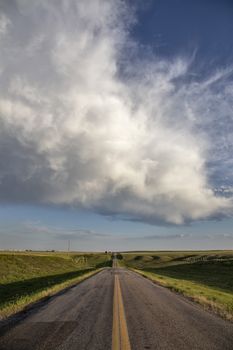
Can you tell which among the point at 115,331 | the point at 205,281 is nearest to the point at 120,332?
the point at 115,331

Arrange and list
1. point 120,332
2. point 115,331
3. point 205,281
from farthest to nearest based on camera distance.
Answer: point 205,281 < point 115,331 < point 120,332

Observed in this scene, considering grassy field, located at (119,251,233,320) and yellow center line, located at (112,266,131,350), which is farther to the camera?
grassy field, located at (119,251,233,320)

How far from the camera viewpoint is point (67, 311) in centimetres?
1415

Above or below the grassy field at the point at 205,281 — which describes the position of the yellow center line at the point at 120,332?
below

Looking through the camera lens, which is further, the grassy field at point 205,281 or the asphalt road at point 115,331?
the grassy field at point 205,281

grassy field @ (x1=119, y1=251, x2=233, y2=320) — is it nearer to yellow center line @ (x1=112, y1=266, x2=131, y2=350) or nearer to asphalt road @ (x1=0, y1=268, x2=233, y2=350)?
asphalt road @ (x1=0, y1=268, x2=233, y2=350)

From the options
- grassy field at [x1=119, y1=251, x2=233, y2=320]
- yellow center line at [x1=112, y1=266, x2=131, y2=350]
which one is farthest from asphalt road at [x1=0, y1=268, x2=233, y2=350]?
grassy field at [x1=119, y1=251, x2=233, y2=320]

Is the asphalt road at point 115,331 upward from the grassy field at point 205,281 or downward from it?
downward

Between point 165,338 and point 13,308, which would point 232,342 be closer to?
point 165,338

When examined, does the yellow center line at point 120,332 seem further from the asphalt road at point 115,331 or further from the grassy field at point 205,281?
the grassy field at point 205,281

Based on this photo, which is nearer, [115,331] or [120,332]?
[120,332]

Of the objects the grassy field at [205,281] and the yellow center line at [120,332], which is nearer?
the yellow center line at [120,332]

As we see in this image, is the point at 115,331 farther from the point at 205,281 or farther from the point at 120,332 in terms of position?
the point at 205,281

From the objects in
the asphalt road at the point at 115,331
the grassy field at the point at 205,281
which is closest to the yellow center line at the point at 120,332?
the asphalt road at the point at 115,331
